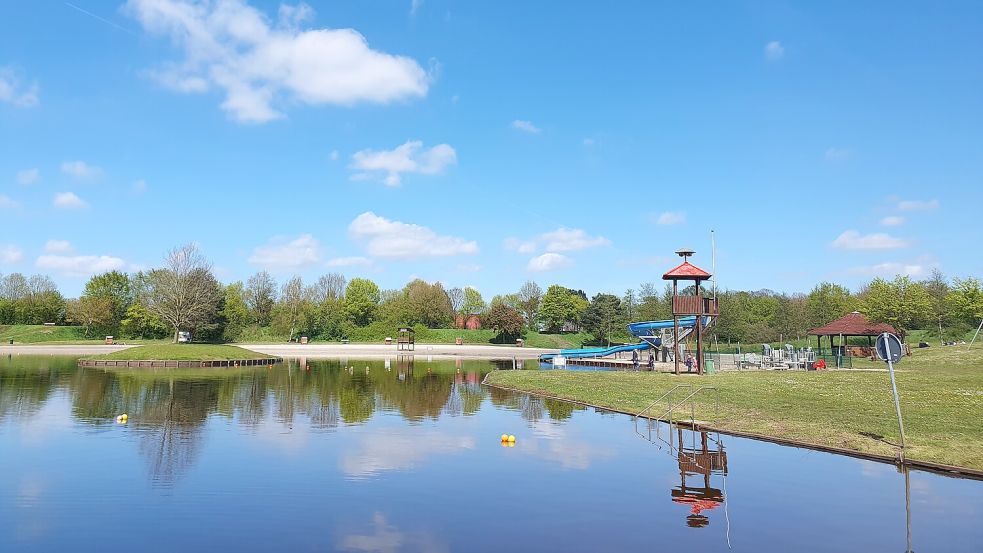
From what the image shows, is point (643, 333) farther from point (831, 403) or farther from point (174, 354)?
point (174, 354)

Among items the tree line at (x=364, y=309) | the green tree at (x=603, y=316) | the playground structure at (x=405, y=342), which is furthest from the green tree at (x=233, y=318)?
the green tree at (x=603, y=316)

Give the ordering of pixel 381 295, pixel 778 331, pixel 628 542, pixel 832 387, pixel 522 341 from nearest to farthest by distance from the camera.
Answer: pixel 628 542, pixel 832 387, pixel 778 331, pixel 522 341, pixel 381 295

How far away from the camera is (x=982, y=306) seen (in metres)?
71.1

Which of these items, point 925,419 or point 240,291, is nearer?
point 925,419

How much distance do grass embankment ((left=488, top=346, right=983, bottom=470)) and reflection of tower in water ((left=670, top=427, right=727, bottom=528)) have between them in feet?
8.11

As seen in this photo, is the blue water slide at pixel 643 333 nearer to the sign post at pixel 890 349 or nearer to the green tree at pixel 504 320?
the green tree at pixel 504 320

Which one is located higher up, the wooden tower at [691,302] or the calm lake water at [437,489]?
the wooden tower at [691,302]

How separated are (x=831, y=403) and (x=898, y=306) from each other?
197ft

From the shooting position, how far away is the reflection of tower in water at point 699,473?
13211 millimetres

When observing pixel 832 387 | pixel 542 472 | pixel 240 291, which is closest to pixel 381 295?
pixel 240 291

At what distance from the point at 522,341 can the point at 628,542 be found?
96.9 meters

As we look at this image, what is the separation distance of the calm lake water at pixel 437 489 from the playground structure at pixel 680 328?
18.3 meters

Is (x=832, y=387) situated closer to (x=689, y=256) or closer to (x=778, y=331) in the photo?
(x=689, y=256)

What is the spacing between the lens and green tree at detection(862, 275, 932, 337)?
243 ft
